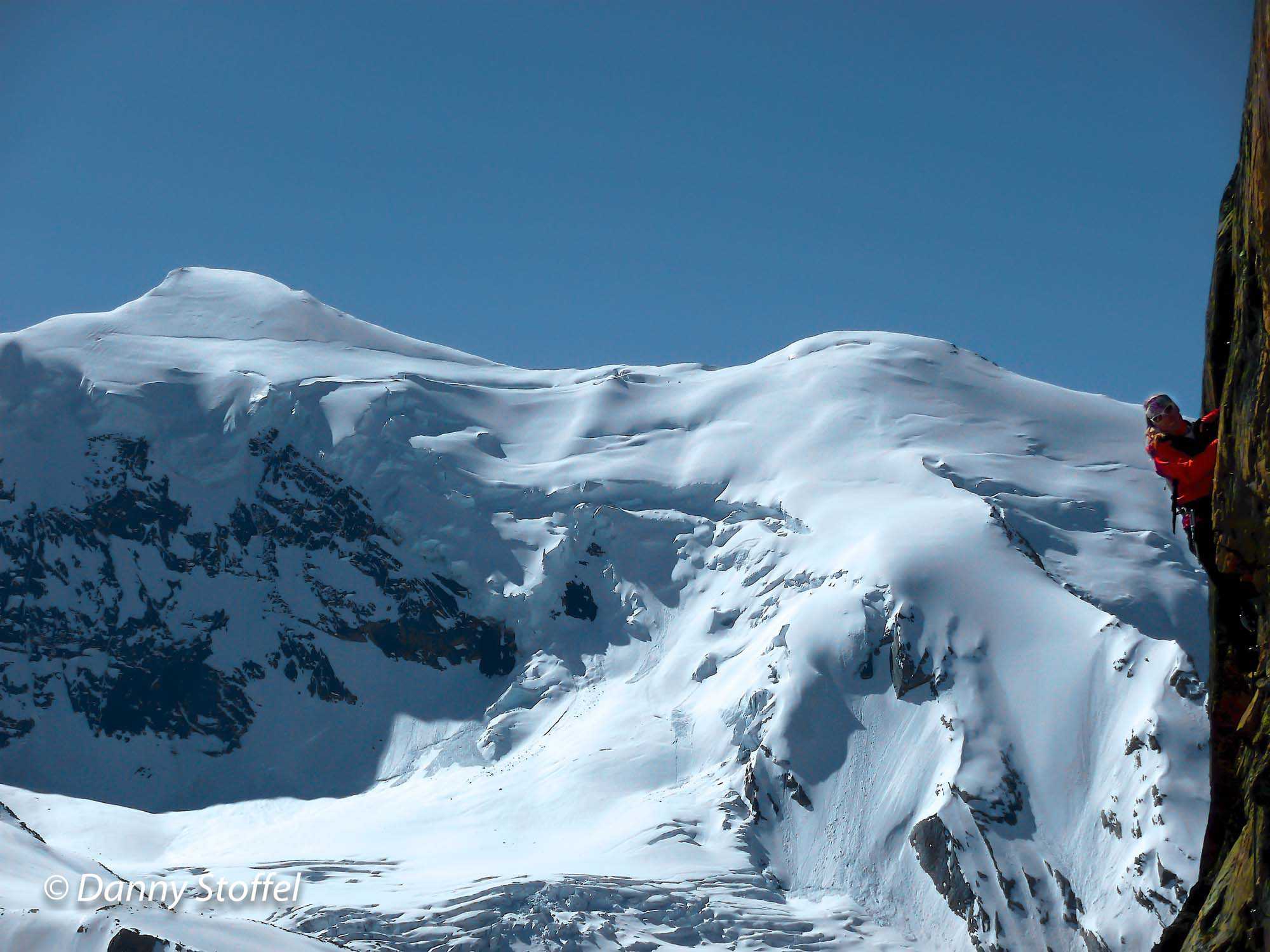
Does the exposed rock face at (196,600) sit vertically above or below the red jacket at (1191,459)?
below

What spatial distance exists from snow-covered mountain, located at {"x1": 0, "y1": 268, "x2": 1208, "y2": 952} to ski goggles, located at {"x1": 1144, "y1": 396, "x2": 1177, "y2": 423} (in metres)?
70.0

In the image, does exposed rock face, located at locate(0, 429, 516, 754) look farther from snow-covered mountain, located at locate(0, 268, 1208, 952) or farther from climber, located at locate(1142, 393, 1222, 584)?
climber, located at locate(1142, 393, 1222, 584)

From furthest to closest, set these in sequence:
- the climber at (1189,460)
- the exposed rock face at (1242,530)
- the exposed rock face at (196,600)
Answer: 1. the exposed rock face at (196,600)
2. the climber at (1189,460)
3. the exposed rock face at (1242,530)

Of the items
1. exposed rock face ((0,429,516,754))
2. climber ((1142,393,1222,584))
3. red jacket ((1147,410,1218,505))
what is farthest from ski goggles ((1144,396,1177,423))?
exposed rock face ((0,429,516,754))

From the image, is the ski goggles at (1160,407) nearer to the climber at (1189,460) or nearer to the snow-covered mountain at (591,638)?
the climber at (1189,460)

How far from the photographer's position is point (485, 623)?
132375 mm

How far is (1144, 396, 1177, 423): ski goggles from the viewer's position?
39.4ft

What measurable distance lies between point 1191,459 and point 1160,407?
0.57 meters

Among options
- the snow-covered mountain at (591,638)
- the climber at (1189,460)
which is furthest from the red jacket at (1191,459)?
the snow-covered mountain at (591,638)

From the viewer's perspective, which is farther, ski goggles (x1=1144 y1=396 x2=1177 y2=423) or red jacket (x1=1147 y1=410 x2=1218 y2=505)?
ski goggles (x1=1144 y1=396 x2=1177 y2=423)

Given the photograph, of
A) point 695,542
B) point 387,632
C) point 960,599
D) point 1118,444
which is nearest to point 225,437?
point 387,632

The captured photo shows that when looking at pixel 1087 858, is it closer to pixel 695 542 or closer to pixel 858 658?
pixel 858 658

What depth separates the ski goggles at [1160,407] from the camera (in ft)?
39.4

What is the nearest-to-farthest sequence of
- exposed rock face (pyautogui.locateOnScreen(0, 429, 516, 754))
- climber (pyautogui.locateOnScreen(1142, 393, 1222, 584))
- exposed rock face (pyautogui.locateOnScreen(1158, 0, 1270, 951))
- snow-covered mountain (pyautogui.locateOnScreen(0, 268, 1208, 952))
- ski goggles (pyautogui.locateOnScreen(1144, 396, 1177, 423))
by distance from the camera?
exposed rock face (pyautogui.locateOnScreen(1158, 0, 1270, 951)) < climber (pyautogui.locateOnScreen(1142, 393, 1222, 584)) < ski goggles (pyautogui.locateOnScreen(1144, 396, 1177, 423)) < snow-covered mountain (pyautogui.locateOnScreen(0, 268, 1208, 952)) < exposed rock face (pyautogui.locateOnScreen(0, 429, 516, 754))
